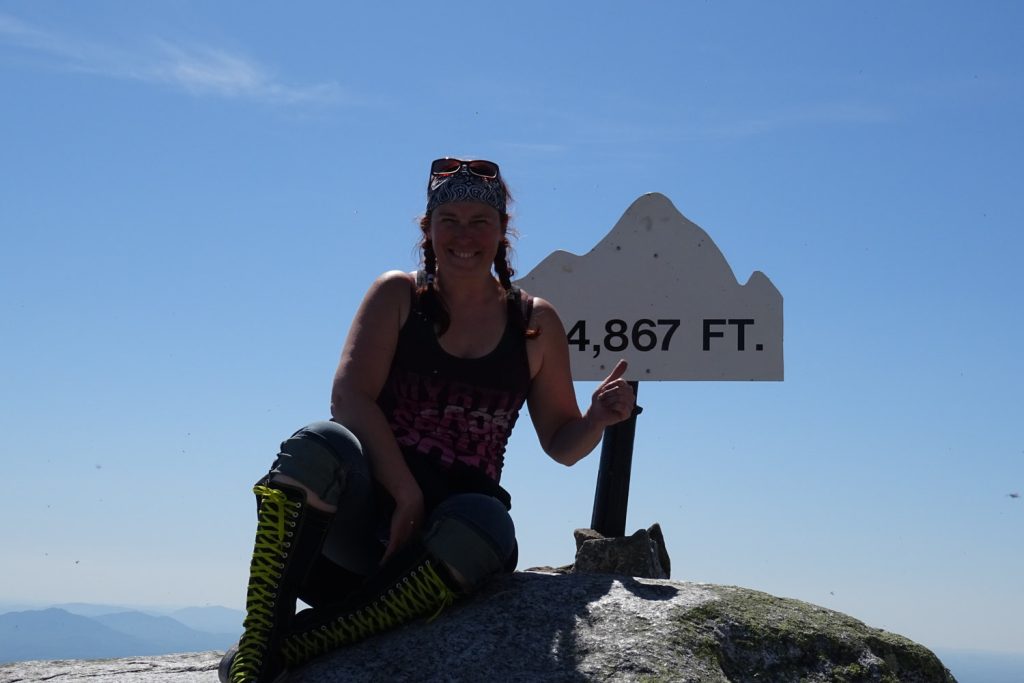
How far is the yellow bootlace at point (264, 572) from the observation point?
284cm

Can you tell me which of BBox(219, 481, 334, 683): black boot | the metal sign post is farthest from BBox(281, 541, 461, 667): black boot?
the metal sign post

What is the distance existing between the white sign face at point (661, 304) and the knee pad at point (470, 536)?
A: 308cm

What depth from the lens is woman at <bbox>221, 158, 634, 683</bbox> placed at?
2.87m

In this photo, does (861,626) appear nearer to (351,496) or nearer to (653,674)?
(653,674)

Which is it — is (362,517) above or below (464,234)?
below

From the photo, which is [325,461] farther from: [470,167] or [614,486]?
[614,486]

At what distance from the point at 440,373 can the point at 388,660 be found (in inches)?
32.9

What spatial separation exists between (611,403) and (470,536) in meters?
0.63

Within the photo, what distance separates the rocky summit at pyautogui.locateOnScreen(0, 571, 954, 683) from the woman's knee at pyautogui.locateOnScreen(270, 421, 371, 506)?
46 centimetres

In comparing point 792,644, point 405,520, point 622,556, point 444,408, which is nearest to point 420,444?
point 444,408

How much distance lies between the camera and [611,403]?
3303 mm

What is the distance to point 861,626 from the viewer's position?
131 inches

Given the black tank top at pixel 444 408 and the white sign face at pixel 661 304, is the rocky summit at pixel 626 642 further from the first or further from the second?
the white sign face at pixel 661 304

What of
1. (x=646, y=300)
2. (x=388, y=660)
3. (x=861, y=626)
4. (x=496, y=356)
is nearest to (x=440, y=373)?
(x=496, y=356)
